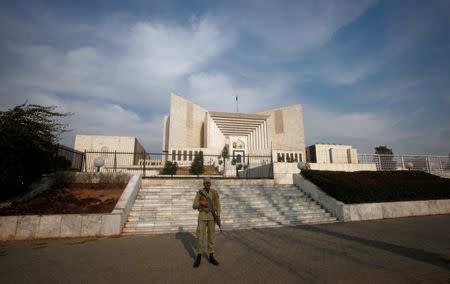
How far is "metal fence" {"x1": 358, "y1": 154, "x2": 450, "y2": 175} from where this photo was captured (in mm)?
17891

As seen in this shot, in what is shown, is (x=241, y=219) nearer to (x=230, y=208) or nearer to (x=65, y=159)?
(x=230, y=208)

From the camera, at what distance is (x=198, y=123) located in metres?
40.8

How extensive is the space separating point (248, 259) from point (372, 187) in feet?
27.4

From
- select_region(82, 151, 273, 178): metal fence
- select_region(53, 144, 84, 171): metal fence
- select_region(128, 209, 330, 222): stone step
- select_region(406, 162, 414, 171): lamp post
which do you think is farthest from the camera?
select_region(406, 162, 414, 171): lamp post

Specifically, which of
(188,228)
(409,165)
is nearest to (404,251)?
(188,228)

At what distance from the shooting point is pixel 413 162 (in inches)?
709

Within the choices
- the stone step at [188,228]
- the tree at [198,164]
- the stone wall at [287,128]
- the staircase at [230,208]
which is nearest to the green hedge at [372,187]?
the staircase at [230,208]

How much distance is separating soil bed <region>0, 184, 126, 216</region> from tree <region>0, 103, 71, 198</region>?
897 mm

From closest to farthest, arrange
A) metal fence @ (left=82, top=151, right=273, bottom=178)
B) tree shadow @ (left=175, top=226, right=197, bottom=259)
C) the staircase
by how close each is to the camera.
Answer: tree shadow @ (left=175, top=226, right=197, bottom=259) < the staircase < metal fence @ (left=82, top=151, right=273, bottom=178)

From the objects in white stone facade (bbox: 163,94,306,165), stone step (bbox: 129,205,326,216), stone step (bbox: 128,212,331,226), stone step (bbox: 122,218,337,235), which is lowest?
stone step (bbox: 122,218,337,235)

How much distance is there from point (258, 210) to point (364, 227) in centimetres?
375

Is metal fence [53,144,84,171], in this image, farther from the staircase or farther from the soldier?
the soldier

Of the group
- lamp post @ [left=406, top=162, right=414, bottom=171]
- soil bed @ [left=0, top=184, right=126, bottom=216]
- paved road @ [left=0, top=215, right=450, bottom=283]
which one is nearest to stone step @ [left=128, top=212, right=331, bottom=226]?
soil bed @ [left=0, top=184, right=126, bottom=216]

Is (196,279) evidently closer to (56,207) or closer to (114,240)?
(114,240)
